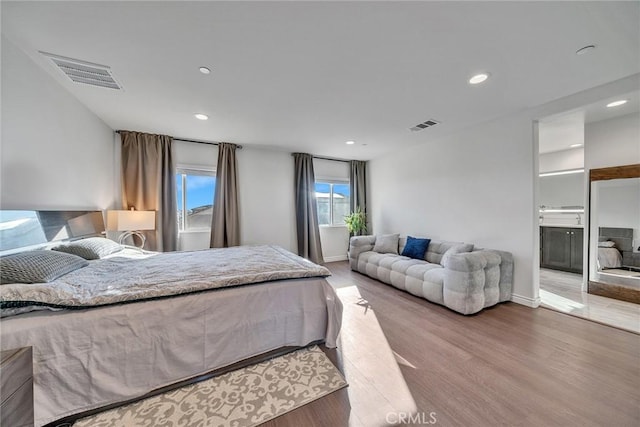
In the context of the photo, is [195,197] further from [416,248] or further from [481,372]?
[481,372]

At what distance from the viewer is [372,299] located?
10.3 ft

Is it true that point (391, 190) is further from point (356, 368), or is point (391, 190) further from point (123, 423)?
point (123, 423)

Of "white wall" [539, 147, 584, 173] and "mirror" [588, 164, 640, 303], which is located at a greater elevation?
"white wall" [539, 147, 584, 173]

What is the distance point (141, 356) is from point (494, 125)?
4.62 m

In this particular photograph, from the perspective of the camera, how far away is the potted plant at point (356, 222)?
5.21 m

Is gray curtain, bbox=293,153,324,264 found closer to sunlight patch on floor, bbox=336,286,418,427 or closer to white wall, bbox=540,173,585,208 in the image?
sunlight patch on floor, bbox=336,286,418,427

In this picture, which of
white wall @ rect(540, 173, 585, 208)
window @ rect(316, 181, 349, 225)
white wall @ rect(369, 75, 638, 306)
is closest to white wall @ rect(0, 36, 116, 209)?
window @ rect(316, 181, 349, 225)

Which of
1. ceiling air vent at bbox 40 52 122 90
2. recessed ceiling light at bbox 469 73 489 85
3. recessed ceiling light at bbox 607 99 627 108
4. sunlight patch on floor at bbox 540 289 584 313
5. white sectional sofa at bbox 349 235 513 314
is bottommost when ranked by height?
sunlight patch on floor at bbox 540 289 584 313

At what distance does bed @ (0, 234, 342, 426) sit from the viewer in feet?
4.00

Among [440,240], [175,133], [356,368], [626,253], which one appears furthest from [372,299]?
[175,133]

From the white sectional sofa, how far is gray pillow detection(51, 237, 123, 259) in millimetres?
3719

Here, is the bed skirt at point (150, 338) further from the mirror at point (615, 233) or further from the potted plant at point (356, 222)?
the mirror at point (615, 233)

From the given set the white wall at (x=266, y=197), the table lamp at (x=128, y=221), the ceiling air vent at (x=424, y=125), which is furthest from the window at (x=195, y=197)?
the ceiling air vent at (x=424, y=125)

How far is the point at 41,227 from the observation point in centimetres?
193
